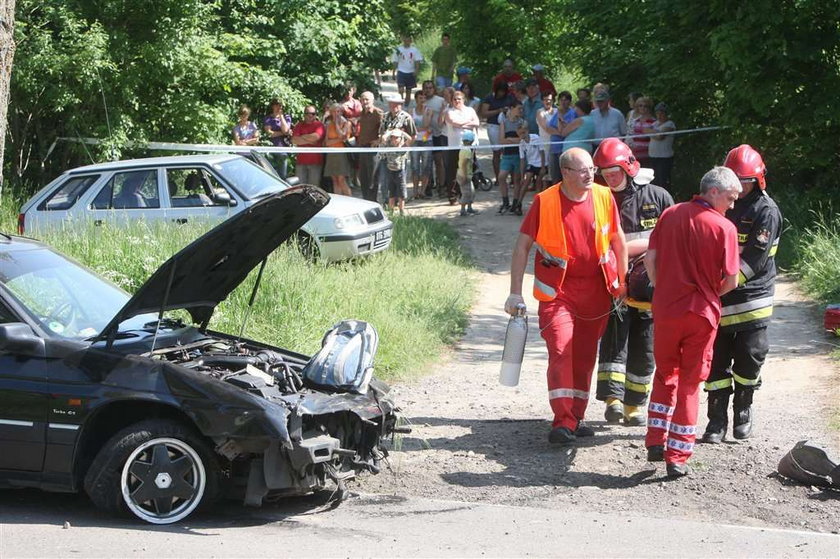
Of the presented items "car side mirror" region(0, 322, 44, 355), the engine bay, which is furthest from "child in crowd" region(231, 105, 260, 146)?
"car side mirror" region(0, 322, 44, 355)

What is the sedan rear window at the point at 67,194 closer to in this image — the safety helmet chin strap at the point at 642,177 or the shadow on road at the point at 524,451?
the shadow on road at the point at 524,451

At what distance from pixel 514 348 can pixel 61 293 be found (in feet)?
9.82

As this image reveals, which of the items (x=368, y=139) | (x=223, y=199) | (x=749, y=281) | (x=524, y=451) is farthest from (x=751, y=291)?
(x=368, y=139)

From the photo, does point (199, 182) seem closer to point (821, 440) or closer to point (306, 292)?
point (306, 292)

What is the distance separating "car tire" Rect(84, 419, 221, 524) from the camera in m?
6.32

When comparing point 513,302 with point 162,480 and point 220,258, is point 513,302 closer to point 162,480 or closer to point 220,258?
point 220,258

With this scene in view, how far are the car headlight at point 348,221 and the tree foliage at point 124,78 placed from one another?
5.08 m

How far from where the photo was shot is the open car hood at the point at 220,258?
6.48 m

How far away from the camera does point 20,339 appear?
20.7 ft

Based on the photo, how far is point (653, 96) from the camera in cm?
1902

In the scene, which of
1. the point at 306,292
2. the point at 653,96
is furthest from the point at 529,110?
the point at 306,292

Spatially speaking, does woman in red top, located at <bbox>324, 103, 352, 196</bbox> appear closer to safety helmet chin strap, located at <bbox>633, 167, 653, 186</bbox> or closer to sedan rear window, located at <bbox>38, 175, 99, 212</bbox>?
sedan rear window, located at <bbox>38, 175, 99, 212</bbox>

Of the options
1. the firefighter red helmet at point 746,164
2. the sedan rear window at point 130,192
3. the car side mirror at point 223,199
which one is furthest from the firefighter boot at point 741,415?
the sedan rear window at point 130,192

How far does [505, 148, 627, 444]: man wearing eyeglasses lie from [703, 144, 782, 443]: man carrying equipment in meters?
→ 0.76
